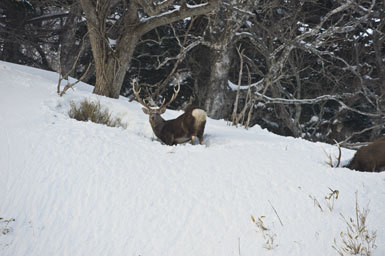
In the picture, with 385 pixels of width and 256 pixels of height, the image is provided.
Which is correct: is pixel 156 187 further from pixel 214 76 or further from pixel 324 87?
pixel 324 87

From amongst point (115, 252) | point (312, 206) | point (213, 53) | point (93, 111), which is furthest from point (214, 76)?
point (115, 252)

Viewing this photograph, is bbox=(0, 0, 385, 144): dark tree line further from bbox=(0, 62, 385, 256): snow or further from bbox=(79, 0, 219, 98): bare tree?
bbox=(0, 62, 385, 256): snow

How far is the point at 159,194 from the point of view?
10.7 feet

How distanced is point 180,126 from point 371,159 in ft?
9.04

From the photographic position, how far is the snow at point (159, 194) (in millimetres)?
2666

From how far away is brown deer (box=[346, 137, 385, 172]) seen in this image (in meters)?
3.96

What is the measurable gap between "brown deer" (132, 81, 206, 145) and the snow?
0.68 meters

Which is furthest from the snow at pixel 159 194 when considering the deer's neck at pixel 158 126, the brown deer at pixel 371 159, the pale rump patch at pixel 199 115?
the deer's neck at pixel 158 126

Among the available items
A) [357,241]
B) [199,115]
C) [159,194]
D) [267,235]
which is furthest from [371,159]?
[159,194]

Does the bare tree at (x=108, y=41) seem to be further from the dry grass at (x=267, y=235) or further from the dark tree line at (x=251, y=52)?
the dry grass at (x=267, y=235)

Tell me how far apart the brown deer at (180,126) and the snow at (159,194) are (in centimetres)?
68

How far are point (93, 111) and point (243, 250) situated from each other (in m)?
3.73

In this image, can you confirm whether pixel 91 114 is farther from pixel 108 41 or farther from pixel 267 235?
pixel 267 235

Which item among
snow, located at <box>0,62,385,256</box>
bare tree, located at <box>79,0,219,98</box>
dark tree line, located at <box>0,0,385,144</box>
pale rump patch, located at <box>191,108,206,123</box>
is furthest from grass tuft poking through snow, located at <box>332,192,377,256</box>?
dark tree line, located at <box>0,0,385,144</box>
